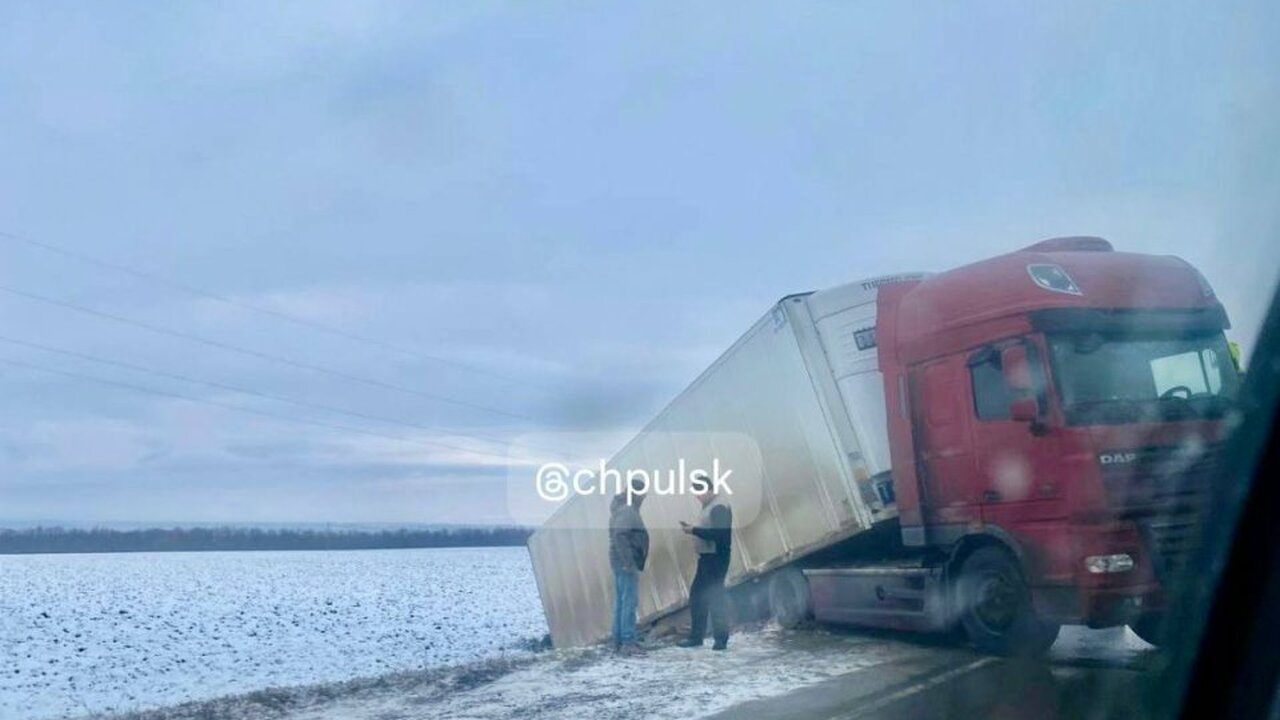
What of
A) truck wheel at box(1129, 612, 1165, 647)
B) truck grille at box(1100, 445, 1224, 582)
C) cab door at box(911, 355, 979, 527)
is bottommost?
truck wheel at box(1129, 612, 1165, 647)

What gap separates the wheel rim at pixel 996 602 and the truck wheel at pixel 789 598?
307 cm

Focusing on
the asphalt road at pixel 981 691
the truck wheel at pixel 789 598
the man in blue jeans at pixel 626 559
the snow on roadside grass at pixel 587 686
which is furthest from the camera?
the truck wheel at pixel 789 598

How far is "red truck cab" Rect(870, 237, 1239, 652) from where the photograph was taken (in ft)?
34.7

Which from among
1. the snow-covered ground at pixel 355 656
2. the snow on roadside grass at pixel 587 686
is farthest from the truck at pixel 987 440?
the snow on roadside grass at pixel 587 686

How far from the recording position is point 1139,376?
36.3ft

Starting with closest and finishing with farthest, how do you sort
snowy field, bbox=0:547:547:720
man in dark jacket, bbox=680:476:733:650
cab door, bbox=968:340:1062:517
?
1. cab door, bbox=968:340:1062:517
2. man in dark jacket, bbox=680:476:733:650
3. snowy field, bbox=0:547:547:720

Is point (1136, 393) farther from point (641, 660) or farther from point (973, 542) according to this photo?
point (641, 660)

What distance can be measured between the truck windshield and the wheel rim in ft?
5.92

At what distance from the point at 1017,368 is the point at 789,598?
513 cm

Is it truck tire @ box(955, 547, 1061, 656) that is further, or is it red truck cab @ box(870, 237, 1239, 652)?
truck tire @ box(955, 547, 1061, 656)

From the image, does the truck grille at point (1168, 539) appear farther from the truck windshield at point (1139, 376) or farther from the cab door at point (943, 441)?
the cab door at point (943, 441)

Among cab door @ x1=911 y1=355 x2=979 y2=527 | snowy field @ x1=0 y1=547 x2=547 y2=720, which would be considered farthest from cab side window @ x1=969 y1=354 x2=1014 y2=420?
snowy field @ x1=0 y1=547 x2=547 y2=720

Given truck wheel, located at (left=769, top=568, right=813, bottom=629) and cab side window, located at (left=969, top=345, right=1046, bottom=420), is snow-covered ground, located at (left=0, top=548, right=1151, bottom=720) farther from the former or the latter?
cab side window, located at (left=969, top=345, right=1046, bottom=420)

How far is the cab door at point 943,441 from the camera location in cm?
1210
